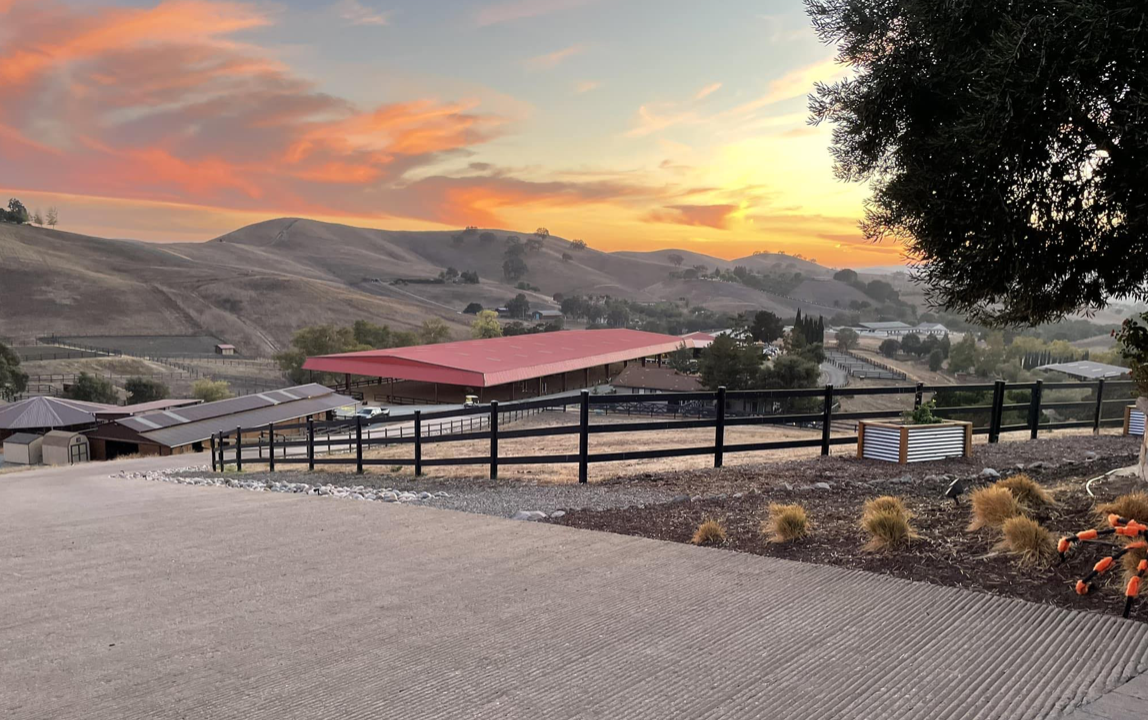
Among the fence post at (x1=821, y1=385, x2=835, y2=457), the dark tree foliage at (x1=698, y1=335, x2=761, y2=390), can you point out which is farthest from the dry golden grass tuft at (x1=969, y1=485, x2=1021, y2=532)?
the dark tree foliage at (x1=698, y1=335, x2=761, y2=390)

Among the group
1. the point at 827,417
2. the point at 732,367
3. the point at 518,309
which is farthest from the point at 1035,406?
the point at 518,309

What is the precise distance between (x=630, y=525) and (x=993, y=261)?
4.13 m

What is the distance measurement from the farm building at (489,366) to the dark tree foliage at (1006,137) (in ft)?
127

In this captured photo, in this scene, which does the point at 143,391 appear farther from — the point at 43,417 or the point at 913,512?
the point at 913,512

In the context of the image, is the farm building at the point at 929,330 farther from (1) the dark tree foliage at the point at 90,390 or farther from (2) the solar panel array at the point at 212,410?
(1) the dark tree foliage at the point at 90,390

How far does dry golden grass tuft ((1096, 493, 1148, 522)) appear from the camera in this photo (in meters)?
5.39

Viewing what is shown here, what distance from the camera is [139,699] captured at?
342 centimetres

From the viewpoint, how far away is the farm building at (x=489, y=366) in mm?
47438

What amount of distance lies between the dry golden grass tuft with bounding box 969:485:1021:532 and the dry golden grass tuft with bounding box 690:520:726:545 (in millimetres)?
1916

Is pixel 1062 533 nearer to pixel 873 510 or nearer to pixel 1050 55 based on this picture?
pixel 873 510

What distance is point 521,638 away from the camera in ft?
13.4

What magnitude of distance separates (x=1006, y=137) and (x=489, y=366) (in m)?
42.4

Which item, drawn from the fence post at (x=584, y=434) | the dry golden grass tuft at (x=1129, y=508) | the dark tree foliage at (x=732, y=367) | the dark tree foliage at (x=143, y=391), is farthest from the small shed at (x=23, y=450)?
the dry golden grass tuft at (x=1129, y=508)

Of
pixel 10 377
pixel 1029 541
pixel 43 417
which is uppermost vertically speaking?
pixel 1029 541
